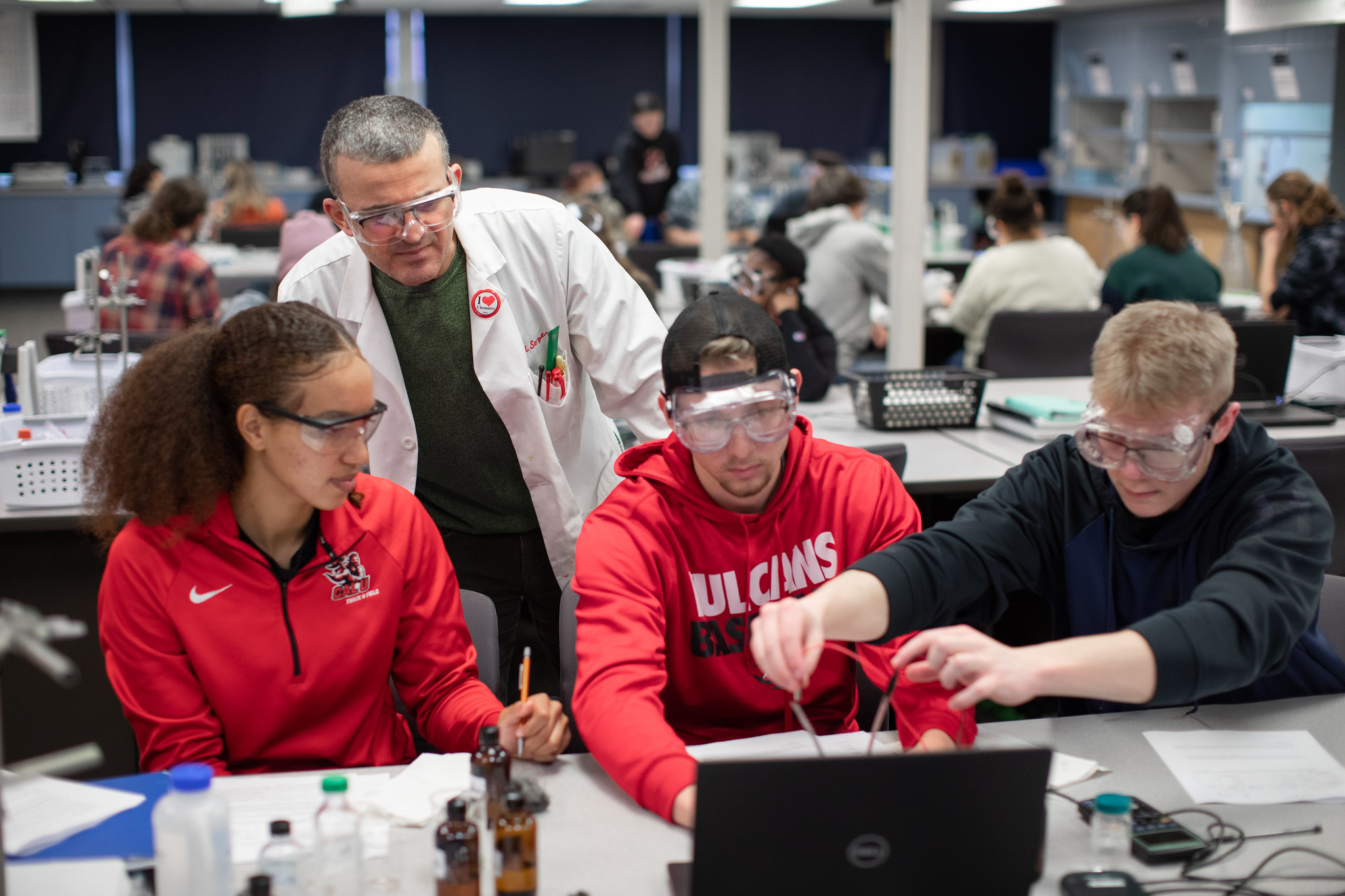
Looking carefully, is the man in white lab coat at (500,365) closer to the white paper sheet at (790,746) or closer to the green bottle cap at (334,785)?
the white paper sheet at (790,746)

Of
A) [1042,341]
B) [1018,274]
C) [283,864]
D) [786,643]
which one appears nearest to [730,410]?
[786,643]

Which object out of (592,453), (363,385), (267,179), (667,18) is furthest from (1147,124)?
(363,385)

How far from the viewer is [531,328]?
239cm

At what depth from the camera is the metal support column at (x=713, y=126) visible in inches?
259

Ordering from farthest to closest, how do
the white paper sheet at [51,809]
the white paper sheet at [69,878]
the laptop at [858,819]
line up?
1. the white paper sheet at [51,809]
2. the white paper sheet at [69,878]
3. the laptop at [858,819]

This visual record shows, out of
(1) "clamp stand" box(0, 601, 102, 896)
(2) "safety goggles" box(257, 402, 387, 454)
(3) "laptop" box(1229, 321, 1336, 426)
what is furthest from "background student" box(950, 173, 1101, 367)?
(1) "clamp stand" box(0, 601, 102, 896)

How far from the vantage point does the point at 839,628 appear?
1647 mm

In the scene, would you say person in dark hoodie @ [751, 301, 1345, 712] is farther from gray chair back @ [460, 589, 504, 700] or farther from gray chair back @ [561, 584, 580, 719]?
gray chair back @ [460, 589, 504, 700]

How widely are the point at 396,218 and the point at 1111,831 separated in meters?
1.46

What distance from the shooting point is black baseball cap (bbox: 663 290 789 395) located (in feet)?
5.98

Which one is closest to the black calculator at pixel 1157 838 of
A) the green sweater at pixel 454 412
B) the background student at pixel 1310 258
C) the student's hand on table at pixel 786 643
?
the student's hand on table at pixel 786 643

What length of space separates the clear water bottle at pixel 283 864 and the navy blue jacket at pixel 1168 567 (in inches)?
33.4

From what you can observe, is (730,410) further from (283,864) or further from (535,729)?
(283,864)

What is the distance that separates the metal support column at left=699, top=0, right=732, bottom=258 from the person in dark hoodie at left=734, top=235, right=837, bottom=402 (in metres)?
2.92
